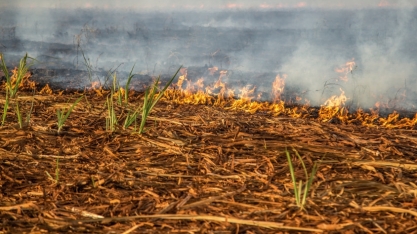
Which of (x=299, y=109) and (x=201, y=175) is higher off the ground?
(x=299, y=109)

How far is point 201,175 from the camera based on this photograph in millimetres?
3000

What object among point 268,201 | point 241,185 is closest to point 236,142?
point 241,185

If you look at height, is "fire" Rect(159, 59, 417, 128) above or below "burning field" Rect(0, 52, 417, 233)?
above

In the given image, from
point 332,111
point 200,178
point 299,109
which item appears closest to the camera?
point 200,178

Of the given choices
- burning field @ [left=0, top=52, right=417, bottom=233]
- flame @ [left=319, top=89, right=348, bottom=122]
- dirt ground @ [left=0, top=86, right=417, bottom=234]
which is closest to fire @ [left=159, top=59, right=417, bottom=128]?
flame @ [left=319, top=89, right=348, bottom=122]

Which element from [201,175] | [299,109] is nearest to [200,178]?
[201,175]

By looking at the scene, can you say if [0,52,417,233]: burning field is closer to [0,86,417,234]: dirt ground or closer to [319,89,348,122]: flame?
[0,86,417,234]: dirt ground

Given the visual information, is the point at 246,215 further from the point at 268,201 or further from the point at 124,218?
the point at 124,218

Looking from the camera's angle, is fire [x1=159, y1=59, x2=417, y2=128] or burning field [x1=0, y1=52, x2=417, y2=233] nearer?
burning field [x1=0, y1=52, x2=417, y2=233]

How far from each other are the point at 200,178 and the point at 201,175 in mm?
50

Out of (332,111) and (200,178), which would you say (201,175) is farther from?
(332,111)

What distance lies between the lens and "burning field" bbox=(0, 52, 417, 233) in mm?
2471

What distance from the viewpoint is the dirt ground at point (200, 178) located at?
246 centimetres

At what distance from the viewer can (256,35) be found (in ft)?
45.6
